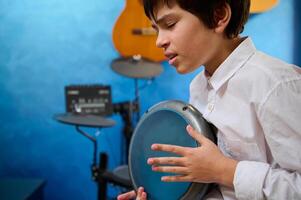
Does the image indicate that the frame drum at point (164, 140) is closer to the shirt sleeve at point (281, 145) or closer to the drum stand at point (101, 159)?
the shirt sleeve at point (281, 145)

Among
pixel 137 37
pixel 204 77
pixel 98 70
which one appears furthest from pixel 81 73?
pixel 204 77

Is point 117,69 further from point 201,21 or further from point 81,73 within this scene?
→ point 201,21

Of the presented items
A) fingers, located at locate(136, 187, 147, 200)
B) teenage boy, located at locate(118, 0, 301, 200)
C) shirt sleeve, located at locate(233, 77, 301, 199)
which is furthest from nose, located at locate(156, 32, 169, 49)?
fingers, located at locate(136, 187, 147, 200)

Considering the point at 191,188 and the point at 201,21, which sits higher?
the point at 201,21

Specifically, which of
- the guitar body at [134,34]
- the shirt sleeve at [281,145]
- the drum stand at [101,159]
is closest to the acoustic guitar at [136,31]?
the guitar body at [134,34]

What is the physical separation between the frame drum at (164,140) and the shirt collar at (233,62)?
10 centimetres

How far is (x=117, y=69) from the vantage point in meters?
2.06

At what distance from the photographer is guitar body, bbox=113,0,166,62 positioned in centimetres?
214

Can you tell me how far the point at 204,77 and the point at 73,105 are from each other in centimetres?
127

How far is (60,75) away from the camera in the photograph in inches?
90.3

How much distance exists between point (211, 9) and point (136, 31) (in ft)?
4.76

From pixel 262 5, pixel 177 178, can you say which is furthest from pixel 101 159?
pixel 262 5

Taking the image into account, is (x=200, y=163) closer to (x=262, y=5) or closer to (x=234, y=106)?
(x=234, y=106)

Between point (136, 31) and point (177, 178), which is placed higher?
point (136, 31)
